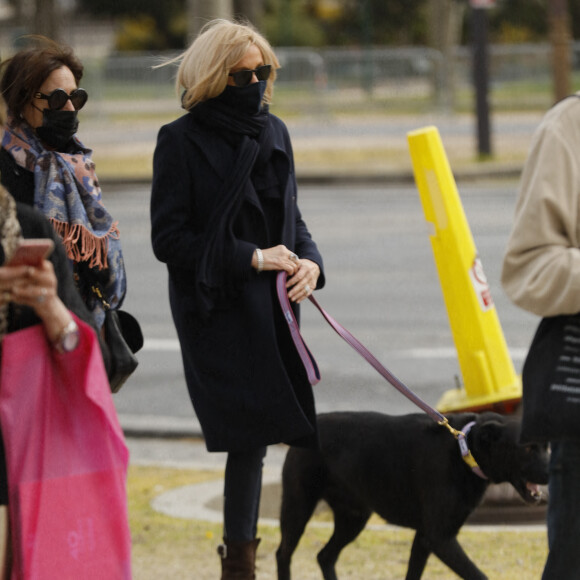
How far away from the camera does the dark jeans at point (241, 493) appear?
4004mm

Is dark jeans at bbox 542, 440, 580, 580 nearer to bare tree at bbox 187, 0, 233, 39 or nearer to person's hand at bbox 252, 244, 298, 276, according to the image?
person's hand at bbox 252, 244, 298, 276

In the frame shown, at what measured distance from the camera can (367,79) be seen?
2736cm

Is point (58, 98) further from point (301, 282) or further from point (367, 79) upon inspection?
point (367, 79)

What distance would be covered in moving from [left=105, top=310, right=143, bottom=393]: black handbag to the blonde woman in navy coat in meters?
0.15

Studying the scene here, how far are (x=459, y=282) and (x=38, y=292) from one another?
9.39ft

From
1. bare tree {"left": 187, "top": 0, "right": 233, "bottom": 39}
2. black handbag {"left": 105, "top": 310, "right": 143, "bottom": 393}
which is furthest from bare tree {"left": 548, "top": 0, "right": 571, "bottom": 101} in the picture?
black handbag {"left": 105, "top": 310, "right": 143, "bottom": 393}

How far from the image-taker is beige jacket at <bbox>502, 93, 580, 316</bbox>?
9.52ft

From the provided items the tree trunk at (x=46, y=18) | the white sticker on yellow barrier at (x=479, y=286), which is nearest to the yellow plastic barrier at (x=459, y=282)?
the white sticker on yellow barrier at (x=479, y=286)

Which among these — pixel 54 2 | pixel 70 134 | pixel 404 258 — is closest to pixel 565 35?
pixel 404 258

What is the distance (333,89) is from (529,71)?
174 inches

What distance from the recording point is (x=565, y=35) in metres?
17.9

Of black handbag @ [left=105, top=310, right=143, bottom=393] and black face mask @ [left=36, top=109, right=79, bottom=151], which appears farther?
black face mask @ [left=36, top=109, right=79, bottom=151]

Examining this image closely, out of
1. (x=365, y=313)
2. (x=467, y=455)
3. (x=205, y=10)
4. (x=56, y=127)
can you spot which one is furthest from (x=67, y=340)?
(x=205, y=10)

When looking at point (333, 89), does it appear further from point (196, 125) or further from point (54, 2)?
point (196, 125)
